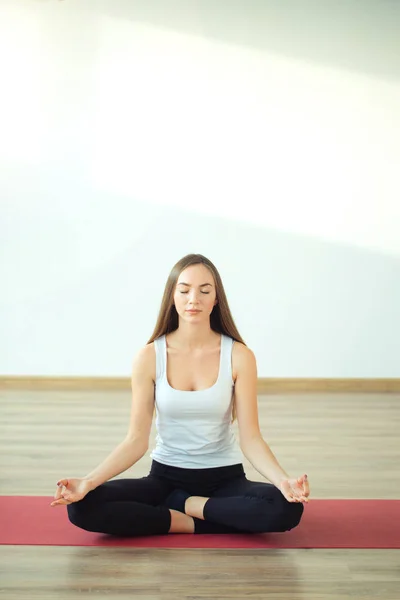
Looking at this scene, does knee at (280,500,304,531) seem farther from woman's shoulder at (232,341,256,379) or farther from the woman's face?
the woman's face

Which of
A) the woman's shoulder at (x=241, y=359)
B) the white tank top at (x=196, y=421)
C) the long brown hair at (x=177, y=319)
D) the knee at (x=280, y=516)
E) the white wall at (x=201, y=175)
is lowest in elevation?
the knee at (x=280, y=516)

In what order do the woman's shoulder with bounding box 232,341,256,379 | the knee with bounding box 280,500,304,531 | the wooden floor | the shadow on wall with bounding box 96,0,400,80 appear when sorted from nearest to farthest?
1. the wooden floor
2. the knee with bounding box 280,500,304,531
3. the woman's shoulder with bounding box 232,341,256,379
4. the shadow on wall with bounding box 96,0,400,80

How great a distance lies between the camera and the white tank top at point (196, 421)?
2.72 metres

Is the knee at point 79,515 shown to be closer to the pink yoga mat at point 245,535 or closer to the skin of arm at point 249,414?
the pink yoga mat at point 245,535

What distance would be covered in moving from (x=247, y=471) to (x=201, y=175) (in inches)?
104

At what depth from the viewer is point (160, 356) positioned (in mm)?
2803

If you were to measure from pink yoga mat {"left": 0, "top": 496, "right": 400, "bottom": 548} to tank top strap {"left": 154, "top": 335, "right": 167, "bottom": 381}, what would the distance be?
1.63 feet

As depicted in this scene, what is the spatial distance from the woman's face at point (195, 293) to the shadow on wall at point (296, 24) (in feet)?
11.2

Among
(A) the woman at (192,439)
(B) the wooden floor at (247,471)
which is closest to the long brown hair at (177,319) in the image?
(A) the woman at (192,439)

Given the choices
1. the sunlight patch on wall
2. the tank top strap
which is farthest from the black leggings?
the sunlight patch on wall

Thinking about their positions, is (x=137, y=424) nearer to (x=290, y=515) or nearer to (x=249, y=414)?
(x=249, y=414)

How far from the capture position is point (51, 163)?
5.82m

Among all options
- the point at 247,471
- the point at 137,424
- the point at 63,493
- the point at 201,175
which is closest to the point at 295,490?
the point at 137,424

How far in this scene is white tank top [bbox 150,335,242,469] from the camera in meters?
2.72
